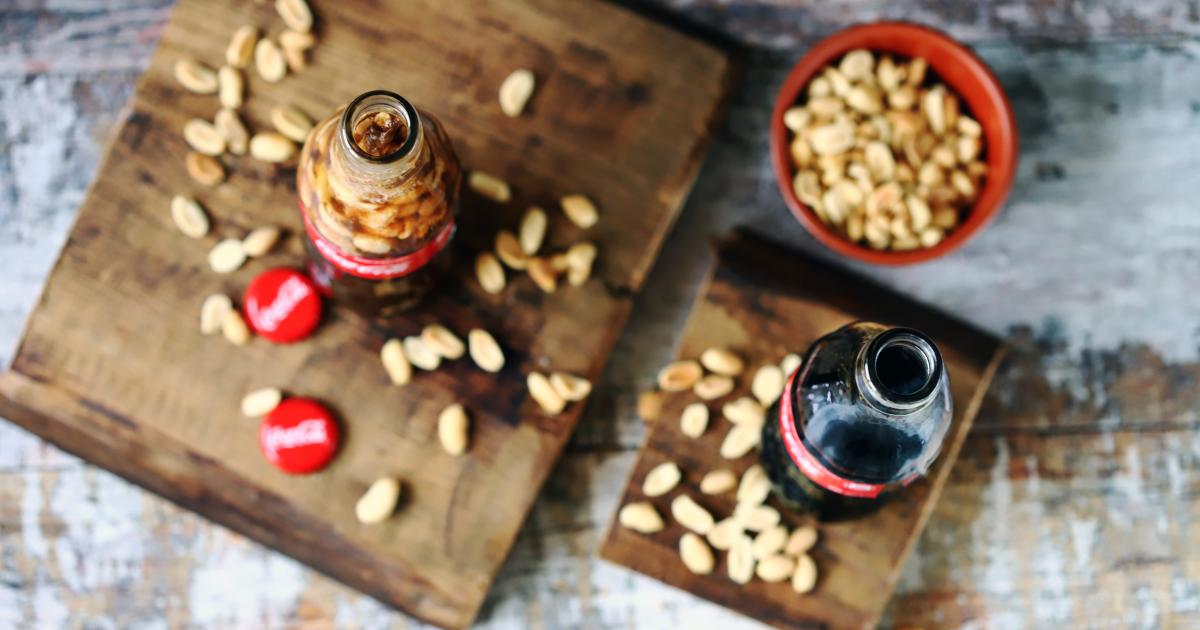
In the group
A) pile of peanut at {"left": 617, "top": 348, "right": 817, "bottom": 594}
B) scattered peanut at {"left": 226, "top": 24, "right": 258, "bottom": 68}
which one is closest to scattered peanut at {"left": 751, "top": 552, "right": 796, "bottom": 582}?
pile of peanut at {"left": 617, "top": 348, "right": 817, "bottom": 594}

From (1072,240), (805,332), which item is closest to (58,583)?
(805,332)

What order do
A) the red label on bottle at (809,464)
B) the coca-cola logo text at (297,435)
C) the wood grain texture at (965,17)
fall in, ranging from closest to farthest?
the red label on bottle at (809,464) → the coca-cola logo text at (297,435) → the wood grain texture at (965,17)

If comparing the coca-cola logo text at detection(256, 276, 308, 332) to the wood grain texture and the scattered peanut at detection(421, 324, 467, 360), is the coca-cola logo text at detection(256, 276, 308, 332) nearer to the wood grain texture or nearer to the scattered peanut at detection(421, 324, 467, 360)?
the scattered peanut at detection(421, 324, 467, 360)

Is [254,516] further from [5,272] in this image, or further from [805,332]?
[805,332]

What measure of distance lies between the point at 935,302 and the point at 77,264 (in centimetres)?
68

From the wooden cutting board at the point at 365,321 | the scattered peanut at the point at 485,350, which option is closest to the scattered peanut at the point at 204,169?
the wooden cutting board at the point at 365,321

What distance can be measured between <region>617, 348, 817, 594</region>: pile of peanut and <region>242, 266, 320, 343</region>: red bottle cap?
0.27 metres

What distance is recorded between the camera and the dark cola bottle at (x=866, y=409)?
53 centimetres

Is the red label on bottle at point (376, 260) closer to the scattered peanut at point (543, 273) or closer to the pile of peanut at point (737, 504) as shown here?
the scattered peanut at point (543, 273)

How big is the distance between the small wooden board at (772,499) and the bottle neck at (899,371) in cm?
24

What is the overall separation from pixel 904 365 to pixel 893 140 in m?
0.32

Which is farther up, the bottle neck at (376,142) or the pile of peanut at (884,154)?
the pile of peanut at (884,154)

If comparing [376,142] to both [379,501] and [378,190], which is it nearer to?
[378,190]

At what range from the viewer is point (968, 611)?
0.85 m
